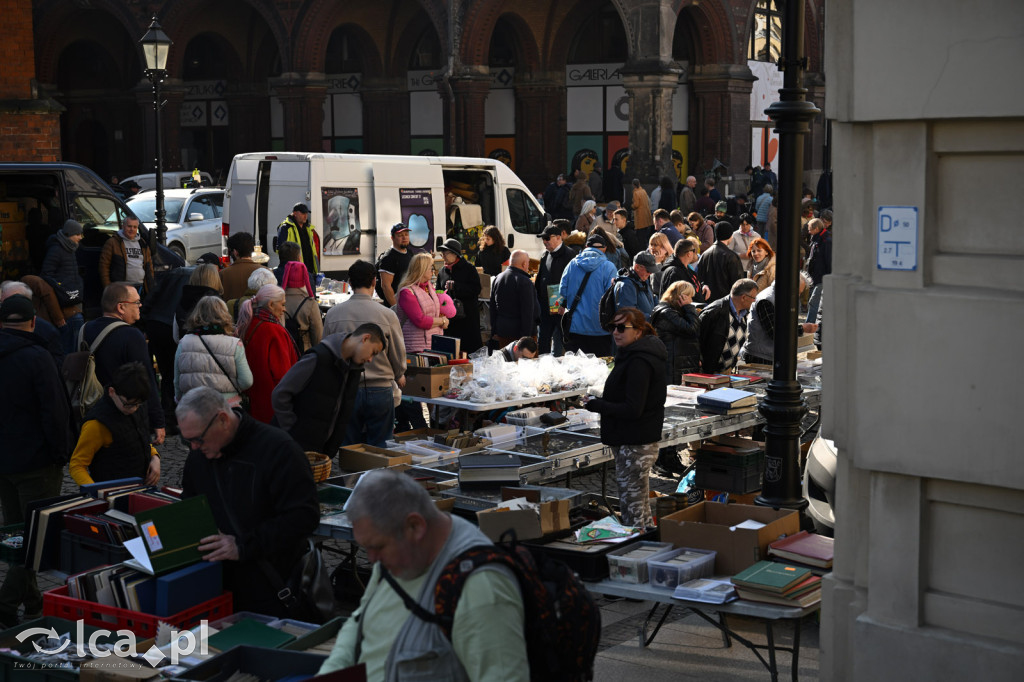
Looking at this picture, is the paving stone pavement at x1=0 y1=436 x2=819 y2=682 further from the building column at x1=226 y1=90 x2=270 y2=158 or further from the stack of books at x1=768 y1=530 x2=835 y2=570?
the building column at x1=226 y1=90 x2=270 y2=158

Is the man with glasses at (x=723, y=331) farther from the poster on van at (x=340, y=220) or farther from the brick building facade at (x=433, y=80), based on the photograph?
the brick building facade at (x=433, y=80)

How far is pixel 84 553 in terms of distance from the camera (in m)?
6.02

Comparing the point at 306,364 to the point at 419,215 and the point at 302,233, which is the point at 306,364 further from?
the point at 419,215

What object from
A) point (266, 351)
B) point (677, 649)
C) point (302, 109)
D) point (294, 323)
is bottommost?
point (677, 649)

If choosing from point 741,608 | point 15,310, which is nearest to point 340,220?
point 15,310

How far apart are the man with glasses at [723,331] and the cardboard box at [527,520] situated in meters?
4.62

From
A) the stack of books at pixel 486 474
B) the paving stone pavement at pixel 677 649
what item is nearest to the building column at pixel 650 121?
the stack of books at pixel 486 474

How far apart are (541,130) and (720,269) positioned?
70.7 feet

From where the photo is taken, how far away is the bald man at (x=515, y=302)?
1247 cm

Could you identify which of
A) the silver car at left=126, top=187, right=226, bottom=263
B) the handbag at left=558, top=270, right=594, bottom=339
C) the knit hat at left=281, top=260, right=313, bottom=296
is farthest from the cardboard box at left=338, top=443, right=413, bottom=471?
the silver car at left=126, top=187, right=226, bottom=263

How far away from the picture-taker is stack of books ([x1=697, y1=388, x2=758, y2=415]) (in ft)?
31.1

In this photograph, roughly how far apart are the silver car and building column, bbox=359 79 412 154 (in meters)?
13.9

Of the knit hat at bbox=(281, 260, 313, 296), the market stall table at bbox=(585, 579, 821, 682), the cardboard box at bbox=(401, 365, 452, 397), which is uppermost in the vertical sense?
the knit hat at bbox=(281, 260, 313, 296)

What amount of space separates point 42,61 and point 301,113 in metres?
9.20
